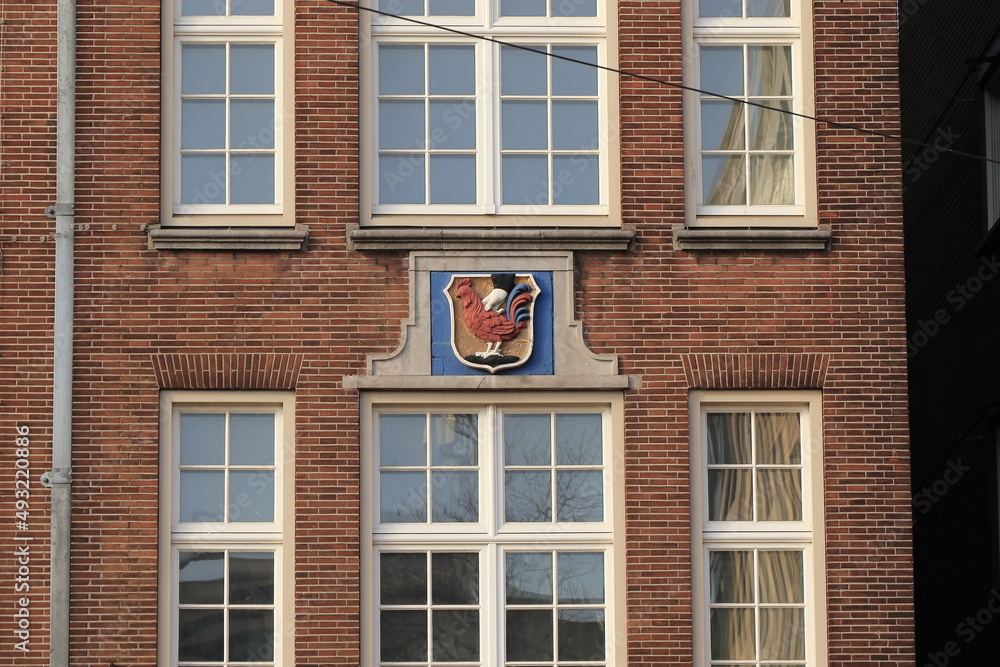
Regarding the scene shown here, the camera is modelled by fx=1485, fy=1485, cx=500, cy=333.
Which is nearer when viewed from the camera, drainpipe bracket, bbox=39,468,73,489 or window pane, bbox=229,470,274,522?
drainpipe bracket, bbox=39,468,73,489

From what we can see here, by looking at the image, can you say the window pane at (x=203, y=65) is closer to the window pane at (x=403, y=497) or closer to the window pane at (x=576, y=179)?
the window pane at (x=576, y=179)

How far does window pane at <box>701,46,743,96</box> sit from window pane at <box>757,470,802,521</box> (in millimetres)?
3658

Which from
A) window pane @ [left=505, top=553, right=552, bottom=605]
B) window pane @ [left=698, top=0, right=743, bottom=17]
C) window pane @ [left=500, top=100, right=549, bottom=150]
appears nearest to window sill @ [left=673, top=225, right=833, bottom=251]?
window pane @ [left=500, top=100, right=549, bottom=150]

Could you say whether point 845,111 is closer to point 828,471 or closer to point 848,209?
point 848,209

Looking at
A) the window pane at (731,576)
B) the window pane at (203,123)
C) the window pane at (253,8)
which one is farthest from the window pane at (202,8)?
the window pane at (731,576)

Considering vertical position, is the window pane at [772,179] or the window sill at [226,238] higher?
the window pane at [772,179]

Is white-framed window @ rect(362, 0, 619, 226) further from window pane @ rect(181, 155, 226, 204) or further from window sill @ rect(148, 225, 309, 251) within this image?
window pane @ rect(181, 155, 226, 204)

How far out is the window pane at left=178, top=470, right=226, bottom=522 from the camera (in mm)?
13438

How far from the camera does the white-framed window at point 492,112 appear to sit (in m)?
14.0

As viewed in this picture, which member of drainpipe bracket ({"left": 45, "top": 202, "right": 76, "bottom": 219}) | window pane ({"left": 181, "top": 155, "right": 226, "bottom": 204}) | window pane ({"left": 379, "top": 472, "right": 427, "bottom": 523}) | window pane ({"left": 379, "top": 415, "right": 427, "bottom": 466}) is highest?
window pane ({"left": 181, "top": 155, "right": 226, "bottom": 204})

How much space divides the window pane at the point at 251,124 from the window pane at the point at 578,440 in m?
3.80

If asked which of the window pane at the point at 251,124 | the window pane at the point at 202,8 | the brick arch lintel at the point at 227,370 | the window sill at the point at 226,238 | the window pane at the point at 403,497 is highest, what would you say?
the window pane at the point at 202,8

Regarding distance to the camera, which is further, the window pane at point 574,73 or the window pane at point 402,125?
the window pane at point 574,73

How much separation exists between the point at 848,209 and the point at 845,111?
0.95 meters
